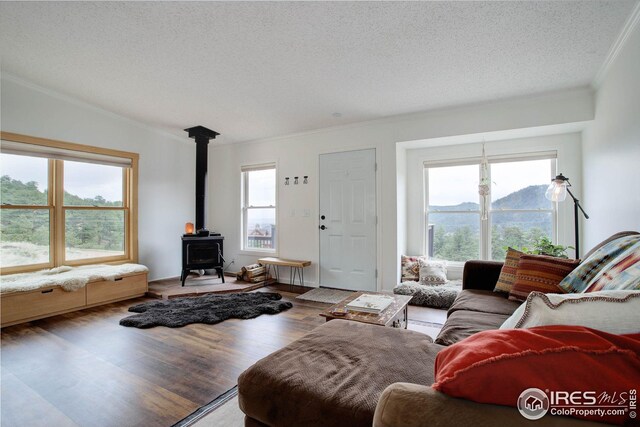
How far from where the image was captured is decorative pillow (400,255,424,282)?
4359 mm

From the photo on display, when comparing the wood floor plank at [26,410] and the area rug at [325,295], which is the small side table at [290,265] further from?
the wood floor plank at [26,410]

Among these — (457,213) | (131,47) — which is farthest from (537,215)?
(131,47)

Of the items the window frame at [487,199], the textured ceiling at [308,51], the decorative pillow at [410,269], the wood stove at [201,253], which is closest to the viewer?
the textured ceiling at [308,51]

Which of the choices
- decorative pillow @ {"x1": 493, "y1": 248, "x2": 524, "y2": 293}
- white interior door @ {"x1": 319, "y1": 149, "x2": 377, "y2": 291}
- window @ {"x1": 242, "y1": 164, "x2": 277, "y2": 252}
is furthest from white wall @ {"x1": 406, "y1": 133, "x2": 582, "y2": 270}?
window @ {"x1": 242, "y1": 164, "x2": 277, "y2": 252}

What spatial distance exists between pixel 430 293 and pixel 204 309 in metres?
2.72

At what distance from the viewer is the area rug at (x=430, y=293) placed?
362cm

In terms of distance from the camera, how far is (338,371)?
125 centimetres

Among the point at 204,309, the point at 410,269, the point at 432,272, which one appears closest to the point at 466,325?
the point at 432,272

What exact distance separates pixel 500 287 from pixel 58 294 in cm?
459

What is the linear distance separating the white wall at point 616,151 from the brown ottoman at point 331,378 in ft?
6.93

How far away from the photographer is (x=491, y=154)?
4.27 meters

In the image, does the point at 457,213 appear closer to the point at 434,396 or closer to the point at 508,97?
the point at 508,97

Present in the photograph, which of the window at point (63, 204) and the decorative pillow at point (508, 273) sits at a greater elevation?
the window at point (63, 204)

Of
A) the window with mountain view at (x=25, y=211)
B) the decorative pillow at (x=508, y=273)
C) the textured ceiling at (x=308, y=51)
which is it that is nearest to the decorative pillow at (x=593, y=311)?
the decorative pillow at (x=508, y=273)
